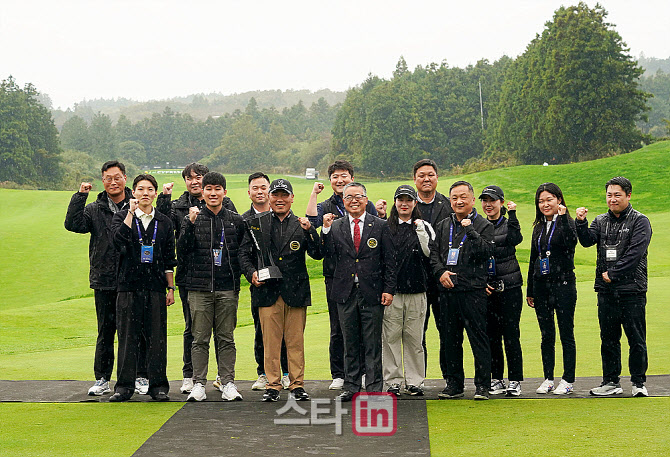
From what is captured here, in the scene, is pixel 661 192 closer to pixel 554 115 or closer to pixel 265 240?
pixel 554 115

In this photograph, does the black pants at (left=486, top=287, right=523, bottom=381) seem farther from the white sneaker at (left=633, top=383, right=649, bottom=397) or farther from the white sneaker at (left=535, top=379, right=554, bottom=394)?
the white sneaker at (left=633, top=383, right=649, bottom=397)

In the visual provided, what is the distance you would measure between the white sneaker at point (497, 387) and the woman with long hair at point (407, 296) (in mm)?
643

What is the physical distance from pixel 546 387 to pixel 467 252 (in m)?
1.39

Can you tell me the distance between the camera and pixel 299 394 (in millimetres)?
6551

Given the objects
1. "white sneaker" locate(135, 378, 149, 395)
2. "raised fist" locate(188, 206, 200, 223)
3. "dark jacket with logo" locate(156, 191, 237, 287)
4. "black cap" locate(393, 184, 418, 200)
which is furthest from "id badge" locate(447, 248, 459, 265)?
"white sneaker" locate(135, 378, 149, 395)

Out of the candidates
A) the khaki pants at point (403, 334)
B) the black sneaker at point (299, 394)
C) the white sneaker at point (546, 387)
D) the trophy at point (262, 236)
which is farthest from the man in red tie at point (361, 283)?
the white sneaker at point (546, 387)

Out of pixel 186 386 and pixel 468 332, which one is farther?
pixel 186 386

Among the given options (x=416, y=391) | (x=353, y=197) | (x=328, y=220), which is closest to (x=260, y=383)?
(x=416, y=391)

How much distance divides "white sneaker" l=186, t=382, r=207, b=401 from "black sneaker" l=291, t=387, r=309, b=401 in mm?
793

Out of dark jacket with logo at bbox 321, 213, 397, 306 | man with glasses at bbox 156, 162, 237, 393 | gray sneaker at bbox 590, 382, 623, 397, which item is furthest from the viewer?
man with glasses at bbox 156, 162, 237, 393

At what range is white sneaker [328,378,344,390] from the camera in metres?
7.07

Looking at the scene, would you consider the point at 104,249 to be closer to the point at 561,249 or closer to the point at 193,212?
the point at 193,212

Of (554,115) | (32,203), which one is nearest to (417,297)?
(32,203)

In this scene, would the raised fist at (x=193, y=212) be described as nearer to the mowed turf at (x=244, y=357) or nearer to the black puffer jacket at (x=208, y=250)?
the black puffer jacket at (x=208, y=250)
